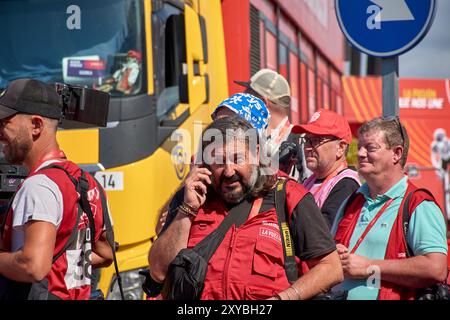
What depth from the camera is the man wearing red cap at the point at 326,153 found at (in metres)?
4.75

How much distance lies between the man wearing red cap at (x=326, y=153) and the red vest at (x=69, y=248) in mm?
1603

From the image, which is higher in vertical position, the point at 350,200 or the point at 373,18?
the point at 373,18

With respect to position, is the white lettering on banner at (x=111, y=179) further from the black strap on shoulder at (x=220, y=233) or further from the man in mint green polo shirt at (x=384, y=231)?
the black strap on shoulder at (x=220, y=233)

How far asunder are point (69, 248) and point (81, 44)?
3685 mm

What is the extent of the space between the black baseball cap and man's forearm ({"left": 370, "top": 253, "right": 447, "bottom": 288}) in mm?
1553

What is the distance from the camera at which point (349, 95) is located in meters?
23.8

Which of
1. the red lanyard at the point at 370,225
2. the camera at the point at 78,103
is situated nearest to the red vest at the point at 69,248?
the camera at the point at 78,103

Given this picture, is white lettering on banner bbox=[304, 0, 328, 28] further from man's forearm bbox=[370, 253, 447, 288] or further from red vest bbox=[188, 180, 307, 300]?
red vest bbox=[188, 180, 307, 300]

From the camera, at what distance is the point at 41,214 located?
323 centimetres

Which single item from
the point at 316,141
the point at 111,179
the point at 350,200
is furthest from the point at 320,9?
the point at 350,200

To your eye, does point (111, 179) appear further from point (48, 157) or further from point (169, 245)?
point (169, 245)

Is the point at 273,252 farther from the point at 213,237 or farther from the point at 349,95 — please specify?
the point at 349,95
